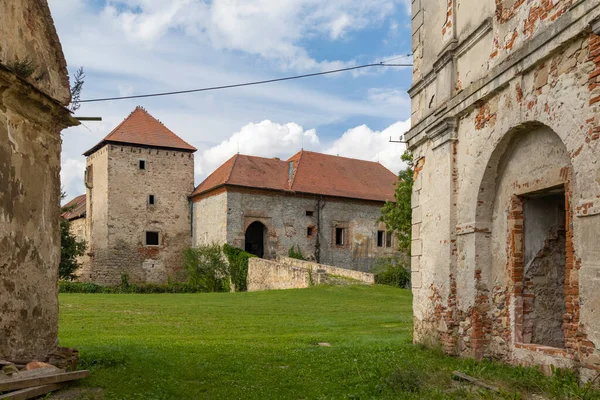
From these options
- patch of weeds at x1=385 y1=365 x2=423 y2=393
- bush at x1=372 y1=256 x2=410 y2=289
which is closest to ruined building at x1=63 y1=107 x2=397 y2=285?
bush at x1=372 y1=256 x2=410 y2=289

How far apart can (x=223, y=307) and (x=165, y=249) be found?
1699cm

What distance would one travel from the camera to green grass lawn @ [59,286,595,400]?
22.0 feet

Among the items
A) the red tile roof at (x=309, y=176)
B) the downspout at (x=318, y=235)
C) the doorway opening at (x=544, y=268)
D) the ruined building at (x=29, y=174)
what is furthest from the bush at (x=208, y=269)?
the doorway opening at (x=544, y=268)

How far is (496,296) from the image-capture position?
832cm

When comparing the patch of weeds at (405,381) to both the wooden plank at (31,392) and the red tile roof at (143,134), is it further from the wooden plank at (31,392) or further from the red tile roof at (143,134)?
the red tile roof at (143,134)

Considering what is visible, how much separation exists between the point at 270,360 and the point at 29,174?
4.48 meters

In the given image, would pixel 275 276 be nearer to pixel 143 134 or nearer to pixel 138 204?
pixel 138 204

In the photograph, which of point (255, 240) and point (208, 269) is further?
point (255, 240)

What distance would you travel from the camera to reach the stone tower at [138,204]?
34656mm

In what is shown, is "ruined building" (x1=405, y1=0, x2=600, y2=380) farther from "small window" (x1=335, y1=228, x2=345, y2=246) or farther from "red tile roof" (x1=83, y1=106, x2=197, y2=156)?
"red tile roof" (x1=83, y1=106, x2=197, y2=156)

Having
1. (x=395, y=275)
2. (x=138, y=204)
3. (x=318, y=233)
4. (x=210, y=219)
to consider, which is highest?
(x=138, y=204)

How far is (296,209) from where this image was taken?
3538 centimetres

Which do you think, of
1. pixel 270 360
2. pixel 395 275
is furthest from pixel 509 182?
pixel 395 275

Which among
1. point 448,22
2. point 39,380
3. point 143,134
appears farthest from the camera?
point 143,134
